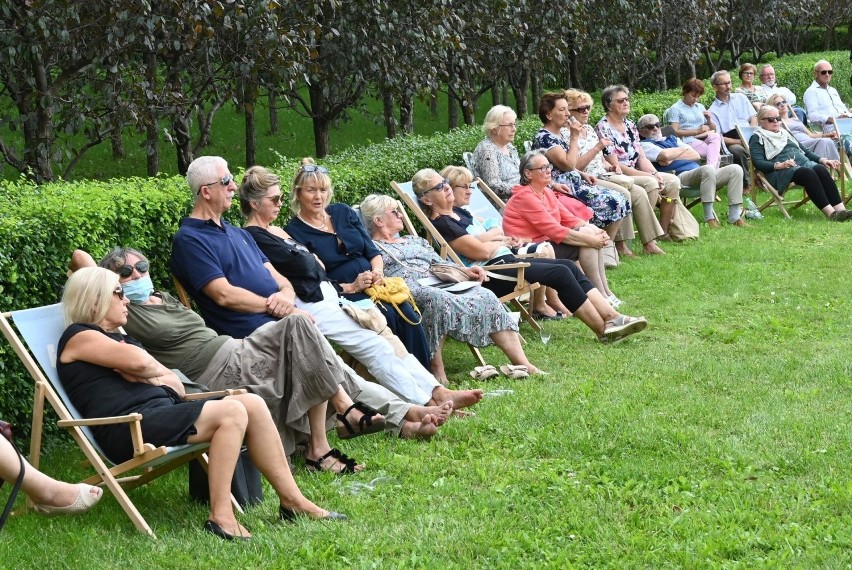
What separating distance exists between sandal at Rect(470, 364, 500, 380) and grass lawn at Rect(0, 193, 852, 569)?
10cm

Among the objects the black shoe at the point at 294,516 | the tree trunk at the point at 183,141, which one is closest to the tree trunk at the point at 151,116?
the tree trunk at the point at 183,141

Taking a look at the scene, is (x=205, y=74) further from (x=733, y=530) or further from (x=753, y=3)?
(x=753, y=3)

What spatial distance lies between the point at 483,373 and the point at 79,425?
3.09 meters

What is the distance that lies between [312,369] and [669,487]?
5.58ft

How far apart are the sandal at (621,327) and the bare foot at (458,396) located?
2029mm

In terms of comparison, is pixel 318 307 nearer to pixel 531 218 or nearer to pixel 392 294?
pixel 392 294

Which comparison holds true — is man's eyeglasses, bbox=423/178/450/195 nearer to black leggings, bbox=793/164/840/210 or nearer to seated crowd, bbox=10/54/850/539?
seated crowd, bbox=10/54/850/539

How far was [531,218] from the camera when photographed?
29.7ft

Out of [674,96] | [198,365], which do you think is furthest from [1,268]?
[674,96]

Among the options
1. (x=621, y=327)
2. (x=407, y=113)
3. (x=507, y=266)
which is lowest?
(x=621, y=327)

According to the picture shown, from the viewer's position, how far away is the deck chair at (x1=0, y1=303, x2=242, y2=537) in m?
4.65

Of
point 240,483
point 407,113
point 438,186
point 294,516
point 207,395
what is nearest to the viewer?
point 294,516

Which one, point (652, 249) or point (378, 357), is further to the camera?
point (652, 249)

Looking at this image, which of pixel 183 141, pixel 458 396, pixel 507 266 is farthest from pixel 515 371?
pixel 183 141
